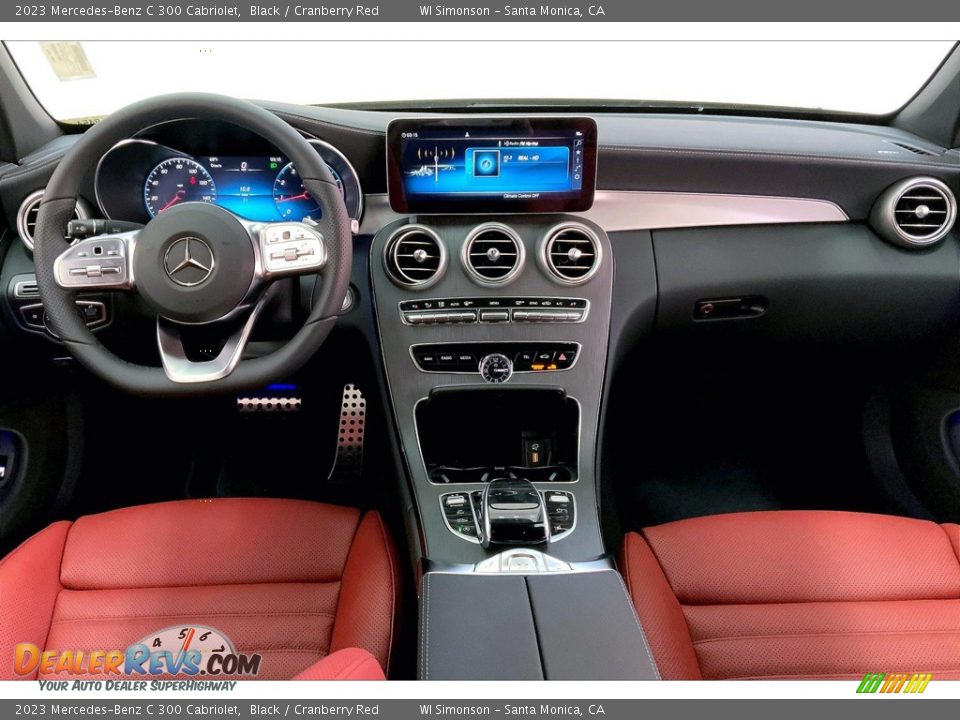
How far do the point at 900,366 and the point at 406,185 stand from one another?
1.59 meters

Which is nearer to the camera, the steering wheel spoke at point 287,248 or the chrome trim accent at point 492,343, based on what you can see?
the steering wheel spoke at point 287,248

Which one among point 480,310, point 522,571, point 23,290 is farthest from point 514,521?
point 23,290

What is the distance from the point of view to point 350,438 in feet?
6.78

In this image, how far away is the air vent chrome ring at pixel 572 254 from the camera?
1.48 meters

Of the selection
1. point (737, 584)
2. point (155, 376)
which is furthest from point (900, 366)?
point (155, 376)

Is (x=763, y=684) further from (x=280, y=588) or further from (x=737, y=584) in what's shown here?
(x=280, y=588)

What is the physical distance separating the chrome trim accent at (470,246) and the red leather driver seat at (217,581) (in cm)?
59

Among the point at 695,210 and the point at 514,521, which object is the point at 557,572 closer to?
the point at 514,521

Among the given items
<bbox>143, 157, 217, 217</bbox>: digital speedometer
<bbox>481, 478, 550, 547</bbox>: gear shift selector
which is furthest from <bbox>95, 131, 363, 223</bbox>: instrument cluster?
<bbox>481, 478, 550, 547</bbox>: gear shift selector

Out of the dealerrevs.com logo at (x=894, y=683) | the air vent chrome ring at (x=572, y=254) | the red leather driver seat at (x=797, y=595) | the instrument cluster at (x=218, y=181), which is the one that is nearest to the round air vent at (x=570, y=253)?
the air vent chrome ring at (x=572, y=254)

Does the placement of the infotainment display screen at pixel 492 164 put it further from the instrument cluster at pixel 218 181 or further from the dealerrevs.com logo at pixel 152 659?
the dealerrevs.com logo at pixel 152 659

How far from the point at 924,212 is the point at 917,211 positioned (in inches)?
0.7

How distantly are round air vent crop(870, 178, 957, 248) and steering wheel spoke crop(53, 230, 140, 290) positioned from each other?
174cm

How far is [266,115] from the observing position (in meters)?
1.12
